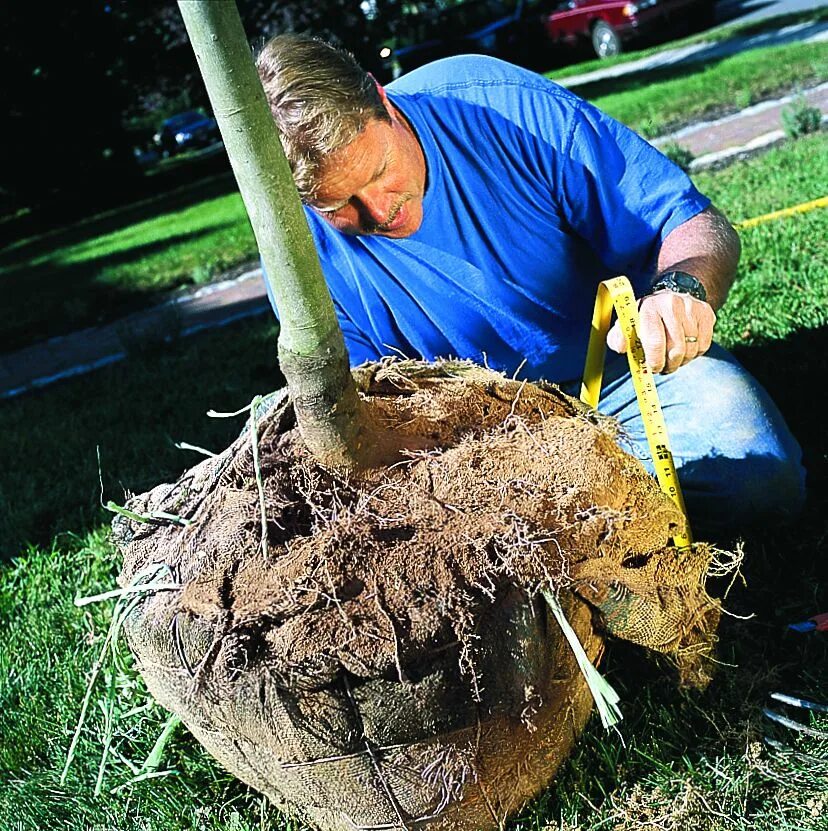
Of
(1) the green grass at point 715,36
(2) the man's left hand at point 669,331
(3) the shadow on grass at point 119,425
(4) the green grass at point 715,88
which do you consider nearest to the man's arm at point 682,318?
(2) the man's left hand at point 669,331

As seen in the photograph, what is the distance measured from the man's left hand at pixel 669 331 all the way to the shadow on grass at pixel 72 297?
6783mm

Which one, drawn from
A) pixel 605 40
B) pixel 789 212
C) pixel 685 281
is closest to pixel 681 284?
pixel 685 281

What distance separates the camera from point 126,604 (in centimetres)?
176

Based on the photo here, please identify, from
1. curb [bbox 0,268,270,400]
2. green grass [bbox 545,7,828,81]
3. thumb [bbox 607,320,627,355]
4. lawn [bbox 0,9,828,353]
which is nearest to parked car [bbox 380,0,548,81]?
green grass [bbox 545,7,828,81]

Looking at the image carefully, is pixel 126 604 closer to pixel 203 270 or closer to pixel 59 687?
pixel 59 687

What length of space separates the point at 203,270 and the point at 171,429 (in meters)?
4.22

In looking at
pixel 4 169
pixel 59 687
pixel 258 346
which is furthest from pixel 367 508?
pixel 4 169

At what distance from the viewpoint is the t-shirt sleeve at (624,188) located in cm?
237

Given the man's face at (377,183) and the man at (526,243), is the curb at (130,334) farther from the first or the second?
the man's face at (377,183)

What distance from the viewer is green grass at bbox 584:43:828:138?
9172mm

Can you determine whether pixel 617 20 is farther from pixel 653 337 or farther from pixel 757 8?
pixel 653 337

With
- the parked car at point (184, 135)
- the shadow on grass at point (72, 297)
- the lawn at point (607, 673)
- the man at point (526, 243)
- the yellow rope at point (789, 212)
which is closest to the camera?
the lawn at point (607, 673)

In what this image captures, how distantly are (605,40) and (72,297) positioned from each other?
12626mm

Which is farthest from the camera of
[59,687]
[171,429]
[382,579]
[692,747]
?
[171,429]
